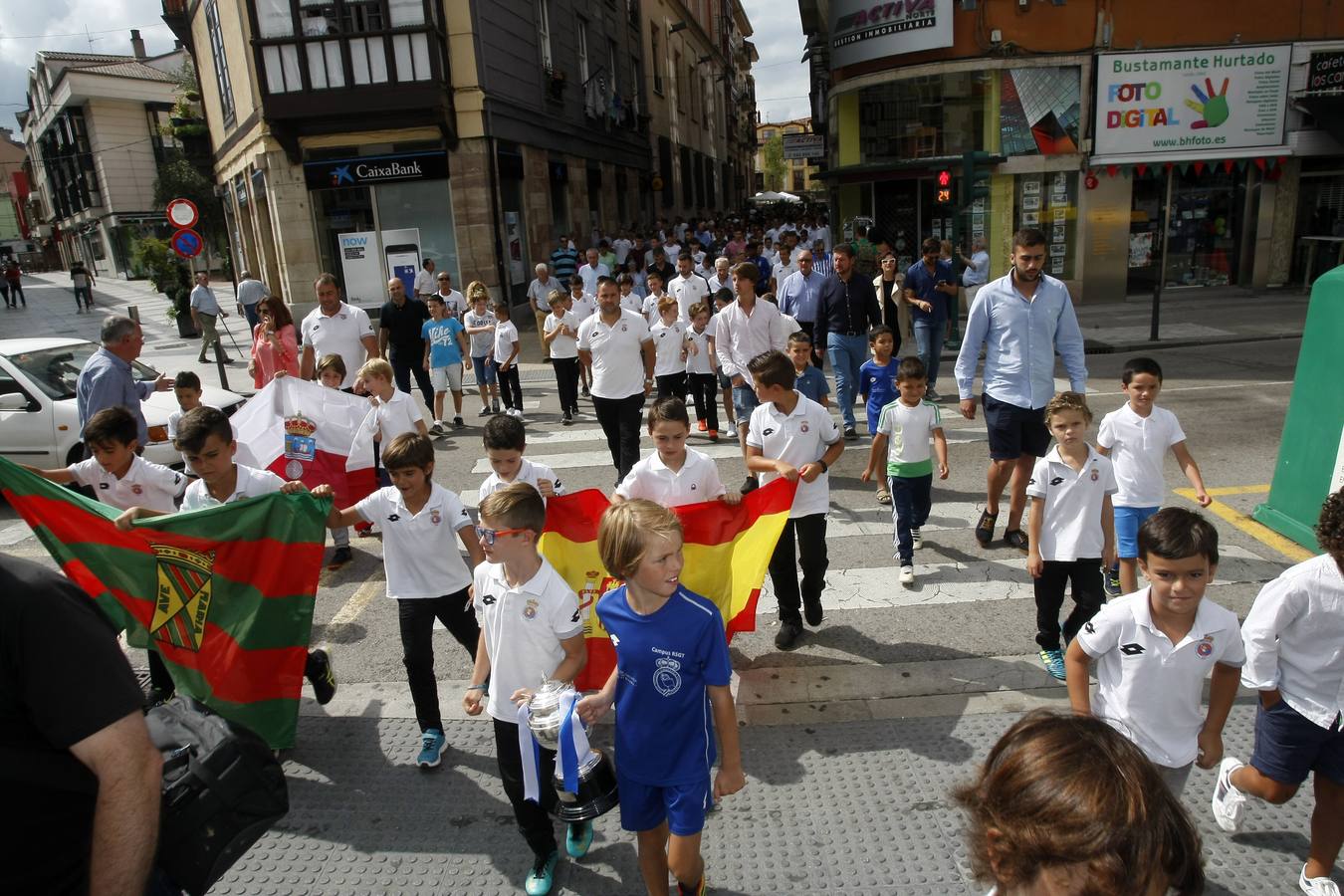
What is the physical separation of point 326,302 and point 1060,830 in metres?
9.44

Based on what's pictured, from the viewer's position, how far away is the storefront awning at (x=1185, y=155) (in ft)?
62.4

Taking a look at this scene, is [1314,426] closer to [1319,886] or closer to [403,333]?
[1319,886]

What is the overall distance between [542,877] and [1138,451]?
4049 millimetres

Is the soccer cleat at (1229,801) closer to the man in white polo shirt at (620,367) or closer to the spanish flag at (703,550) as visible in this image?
the spanish flag at (703,550)

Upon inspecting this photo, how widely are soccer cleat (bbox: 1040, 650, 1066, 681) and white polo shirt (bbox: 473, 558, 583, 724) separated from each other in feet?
9.18

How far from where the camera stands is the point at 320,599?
6.51m

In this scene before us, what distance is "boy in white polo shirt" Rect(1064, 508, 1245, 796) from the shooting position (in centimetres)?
297

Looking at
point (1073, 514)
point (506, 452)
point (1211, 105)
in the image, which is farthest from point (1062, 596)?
point (1211, 105)

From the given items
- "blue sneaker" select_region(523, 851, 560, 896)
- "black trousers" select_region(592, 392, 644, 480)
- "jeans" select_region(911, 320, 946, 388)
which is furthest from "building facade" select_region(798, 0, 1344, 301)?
"blue sneaker" select_region(523, 851, 560, 896)

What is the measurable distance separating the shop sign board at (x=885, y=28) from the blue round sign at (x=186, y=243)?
48.6ft

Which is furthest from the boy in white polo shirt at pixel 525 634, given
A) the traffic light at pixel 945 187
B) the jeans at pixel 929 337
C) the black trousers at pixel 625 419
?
the traffic light at pixel 945 187

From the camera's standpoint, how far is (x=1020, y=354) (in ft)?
20.7

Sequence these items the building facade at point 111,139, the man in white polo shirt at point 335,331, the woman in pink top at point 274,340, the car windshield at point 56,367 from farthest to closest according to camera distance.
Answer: the building facade at point 111,139 < the man in white polo shirt at point 335,331 < the car windshield at point 56,367 < the woman in pink top at point 274,340

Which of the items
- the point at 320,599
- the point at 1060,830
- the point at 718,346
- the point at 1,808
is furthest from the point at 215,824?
the point at 718,346
